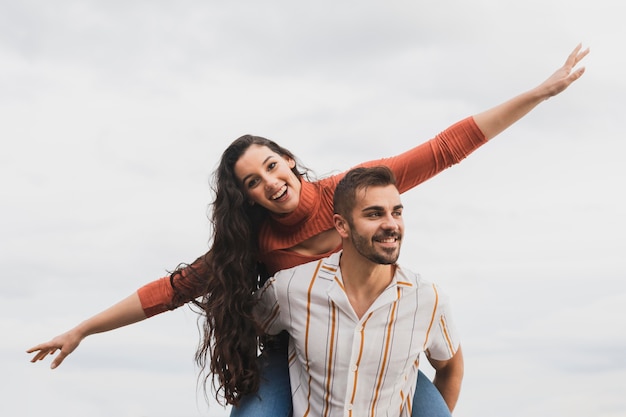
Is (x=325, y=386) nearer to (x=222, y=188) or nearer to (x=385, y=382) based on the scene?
(x=385, y=382)

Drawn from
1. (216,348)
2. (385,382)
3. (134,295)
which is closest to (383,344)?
(385,382)

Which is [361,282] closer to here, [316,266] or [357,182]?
[316,266]

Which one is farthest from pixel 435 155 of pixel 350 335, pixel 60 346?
pixel 60 346

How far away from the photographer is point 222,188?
6.10 meters

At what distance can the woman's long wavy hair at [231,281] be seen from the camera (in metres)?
5.92

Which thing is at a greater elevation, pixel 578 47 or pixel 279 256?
pixel 578 47

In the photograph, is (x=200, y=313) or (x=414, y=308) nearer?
(x=414, y=308)

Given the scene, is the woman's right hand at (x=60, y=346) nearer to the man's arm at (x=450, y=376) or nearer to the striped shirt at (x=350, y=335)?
the striped shirt at (x=350, y=335)

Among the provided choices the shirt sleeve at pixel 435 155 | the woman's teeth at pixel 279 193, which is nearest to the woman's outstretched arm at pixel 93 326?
the woman's teeth at pixel 279 193

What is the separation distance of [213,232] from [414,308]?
151 centimetres

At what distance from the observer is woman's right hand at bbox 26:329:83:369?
6.37 meters

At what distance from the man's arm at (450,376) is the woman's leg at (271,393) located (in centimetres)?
101

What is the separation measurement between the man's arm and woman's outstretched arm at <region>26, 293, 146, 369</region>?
208 centimetres

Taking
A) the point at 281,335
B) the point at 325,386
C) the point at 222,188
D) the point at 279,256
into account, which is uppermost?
the point at 222,188
